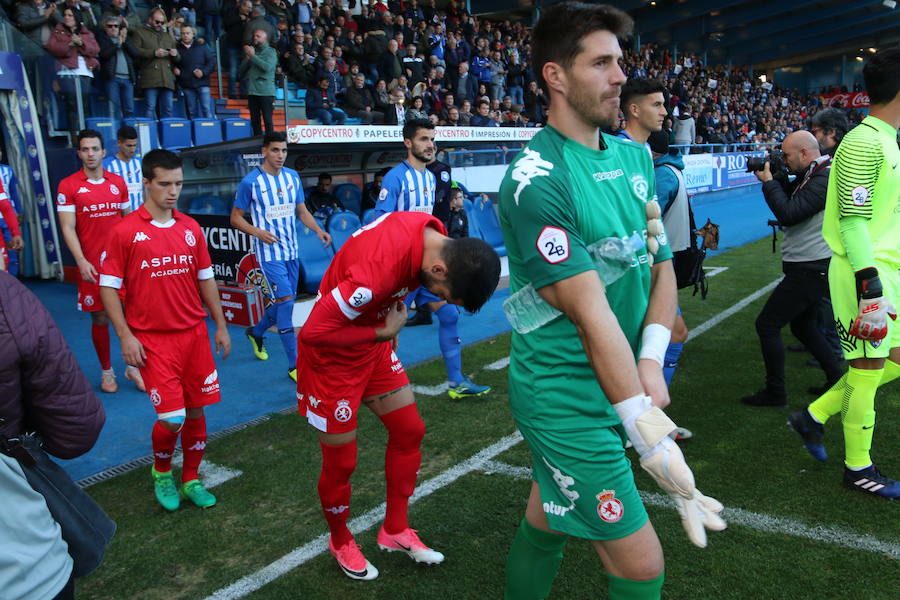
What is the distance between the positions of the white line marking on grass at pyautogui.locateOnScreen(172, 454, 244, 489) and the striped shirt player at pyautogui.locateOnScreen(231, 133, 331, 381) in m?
1.88

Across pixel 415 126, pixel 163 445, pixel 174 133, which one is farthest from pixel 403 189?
pixel 174 133

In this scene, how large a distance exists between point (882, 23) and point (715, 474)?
162ft

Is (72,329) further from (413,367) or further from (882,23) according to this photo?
(882,23)

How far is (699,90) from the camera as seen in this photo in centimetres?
3094

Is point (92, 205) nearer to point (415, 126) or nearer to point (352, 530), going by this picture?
point (415, 126)

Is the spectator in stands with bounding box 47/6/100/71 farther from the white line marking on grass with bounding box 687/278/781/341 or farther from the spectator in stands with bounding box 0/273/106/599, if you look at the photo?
the spectator in stands with bounding box 0/273/106/599

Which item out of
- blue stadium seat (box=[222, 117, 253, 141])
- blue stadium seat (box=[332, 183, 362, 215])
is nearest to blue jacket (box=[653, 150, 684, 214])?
blue stadium seat (box=[332, 183, 362, 215])

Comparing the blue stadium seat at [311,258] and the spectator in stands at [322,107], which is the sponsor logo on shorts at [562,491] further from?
the spectator in stands at [322,107]

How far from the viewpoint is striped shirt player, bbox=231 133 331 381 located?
648cm

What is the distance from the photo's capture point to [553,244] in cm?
174

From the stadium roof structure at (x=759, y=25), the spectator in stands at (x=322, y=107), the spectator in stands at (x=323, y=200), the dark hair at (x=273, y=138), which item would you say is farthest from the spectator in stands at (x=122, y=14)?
the stadium roof structure at (x=759, y=25)

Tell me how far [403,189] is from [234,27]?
29.8 feet

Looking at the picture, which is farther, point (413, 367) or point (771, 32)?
point (771, 32)

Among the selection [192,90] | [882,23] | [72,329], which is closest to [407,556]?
[72,329]
